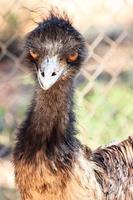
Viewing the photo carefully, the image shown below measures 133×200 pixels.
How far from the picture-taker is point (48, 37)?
353 centimetres

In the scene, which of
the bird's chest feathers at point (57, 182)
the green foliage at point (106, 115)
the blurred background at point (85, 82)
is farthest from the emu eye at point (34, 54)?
the green foliage at point (106, 115)

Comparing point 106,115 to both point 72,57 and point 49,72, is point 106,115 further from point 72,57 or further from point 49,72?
point 49,72

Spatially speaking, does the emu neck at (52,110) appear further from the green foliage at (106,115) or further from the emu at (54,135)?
the green foliage at (106,115)

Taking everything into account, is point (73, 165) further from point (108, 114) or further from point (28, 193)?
point (108, 114)

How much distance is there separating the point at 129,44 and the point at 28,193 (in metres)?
2.57

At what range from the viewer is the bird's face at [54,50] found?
344cm

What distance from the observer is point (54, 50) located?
3492 mm

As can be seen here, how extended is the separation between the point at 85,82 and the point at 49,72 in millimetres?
1872

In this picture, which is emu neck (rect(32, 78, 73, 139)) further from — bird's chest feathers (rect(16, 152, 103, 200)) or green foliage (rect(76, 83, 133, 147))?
green foliage (rect(76, 83, 133, 147))

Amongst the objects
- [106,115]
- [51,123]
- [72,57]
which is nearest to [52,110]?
[51,123]

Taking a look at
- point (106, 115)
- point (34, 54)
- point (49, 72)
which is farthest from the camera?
point (106, 115)

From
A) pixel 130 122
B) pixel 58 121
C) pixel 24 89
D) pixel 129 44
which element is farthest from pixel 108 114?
pixel 58 121

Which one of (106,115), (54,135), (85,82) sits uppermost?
(85,82)

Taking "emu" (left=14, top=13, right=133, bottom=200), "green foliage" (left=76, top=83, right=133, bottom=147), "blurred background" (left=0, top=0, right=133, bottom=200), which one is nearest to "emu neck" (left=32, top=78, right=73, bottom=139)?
"emu" (left=14, top=13, right=133, bottom=200)
